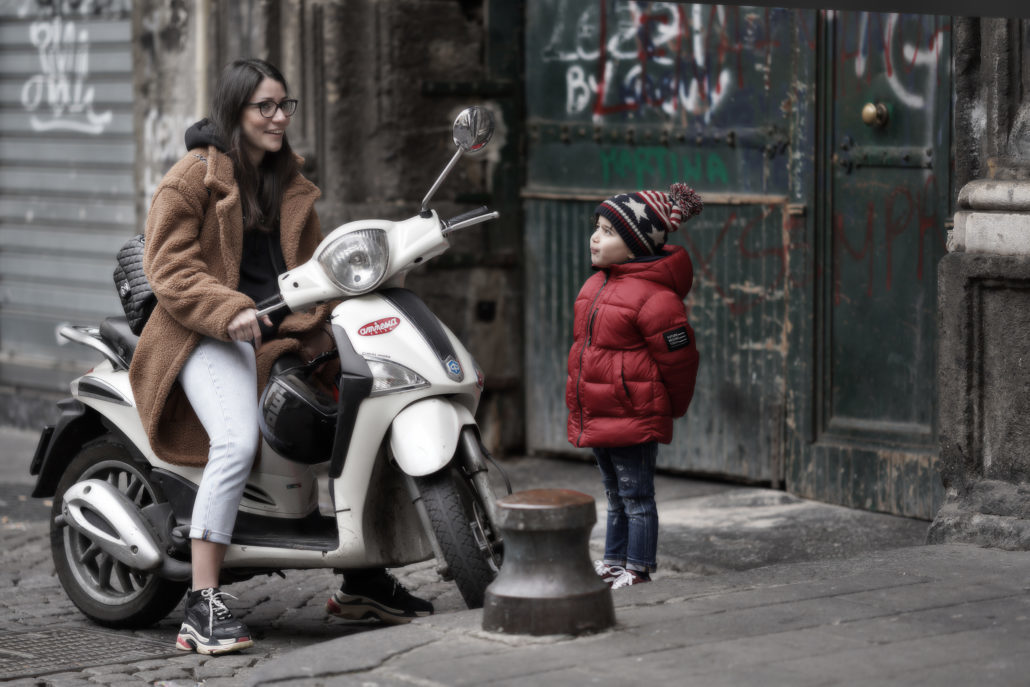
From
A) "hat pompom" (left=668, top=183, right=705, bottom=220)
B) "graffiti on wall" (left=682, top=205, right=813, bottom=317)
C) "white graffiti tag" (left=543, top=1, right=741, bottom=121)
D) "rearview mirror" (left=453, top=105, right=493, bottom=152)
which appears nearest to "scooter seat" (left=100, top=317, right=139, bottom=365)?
"rearview mirror" (left=453, top=105, right=493, bottom=152)

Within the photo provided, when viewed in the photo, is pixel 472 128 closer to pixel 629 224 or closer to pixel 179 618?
pixel 629 224

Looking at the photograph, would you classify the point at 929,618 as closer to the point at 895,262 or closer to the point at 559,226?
the point at 895,262

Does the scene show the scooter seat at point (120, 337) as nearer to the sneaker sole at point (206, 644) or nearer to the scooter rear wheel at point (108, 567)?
the scooter rear wheel at point (108, 567)

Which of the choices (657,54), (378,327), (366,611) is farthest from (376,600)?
(657,54)

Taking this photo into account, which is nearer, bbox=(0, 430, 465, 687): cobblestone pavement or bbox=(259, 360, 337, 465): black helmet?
bbox=(0, 430, 465, 687): cobblestone pavement

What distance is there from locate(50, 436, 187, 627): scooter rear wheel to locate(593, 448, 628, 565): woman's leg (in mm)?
1389

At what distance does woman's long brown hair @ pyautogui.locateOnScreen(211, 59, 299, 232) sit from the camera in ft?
17.2

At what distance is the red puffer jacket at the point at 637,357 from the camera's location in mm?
5379

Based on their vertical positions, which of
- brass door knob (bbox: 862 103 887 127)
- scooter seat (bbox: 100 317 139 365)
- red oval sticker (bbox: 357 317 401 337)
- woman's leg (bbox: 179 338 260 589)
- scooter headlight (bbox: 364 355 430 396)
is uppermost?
brass door knob (bbox: 862 103 887 127)

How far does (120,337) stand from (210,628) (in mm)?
1014

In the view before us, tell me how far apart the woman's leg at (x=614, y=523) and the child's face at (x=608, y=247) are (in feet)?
2.08

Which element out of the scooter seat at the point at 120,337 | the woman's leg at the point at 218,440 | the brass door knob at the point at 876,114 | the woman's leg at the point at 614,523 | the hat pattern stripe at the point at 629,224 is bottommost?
the woman's leg at the point at 614,523

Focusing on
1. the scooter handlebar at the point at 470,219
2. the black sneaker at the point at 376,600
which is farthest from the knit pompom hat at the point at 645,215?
the black sneaker at the point at 376,600

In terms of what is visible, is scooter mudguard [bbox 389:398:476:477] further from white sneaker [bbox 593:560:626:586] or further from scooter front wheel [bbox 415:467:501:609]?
white sneaker [bbox 593:560:626:586]
